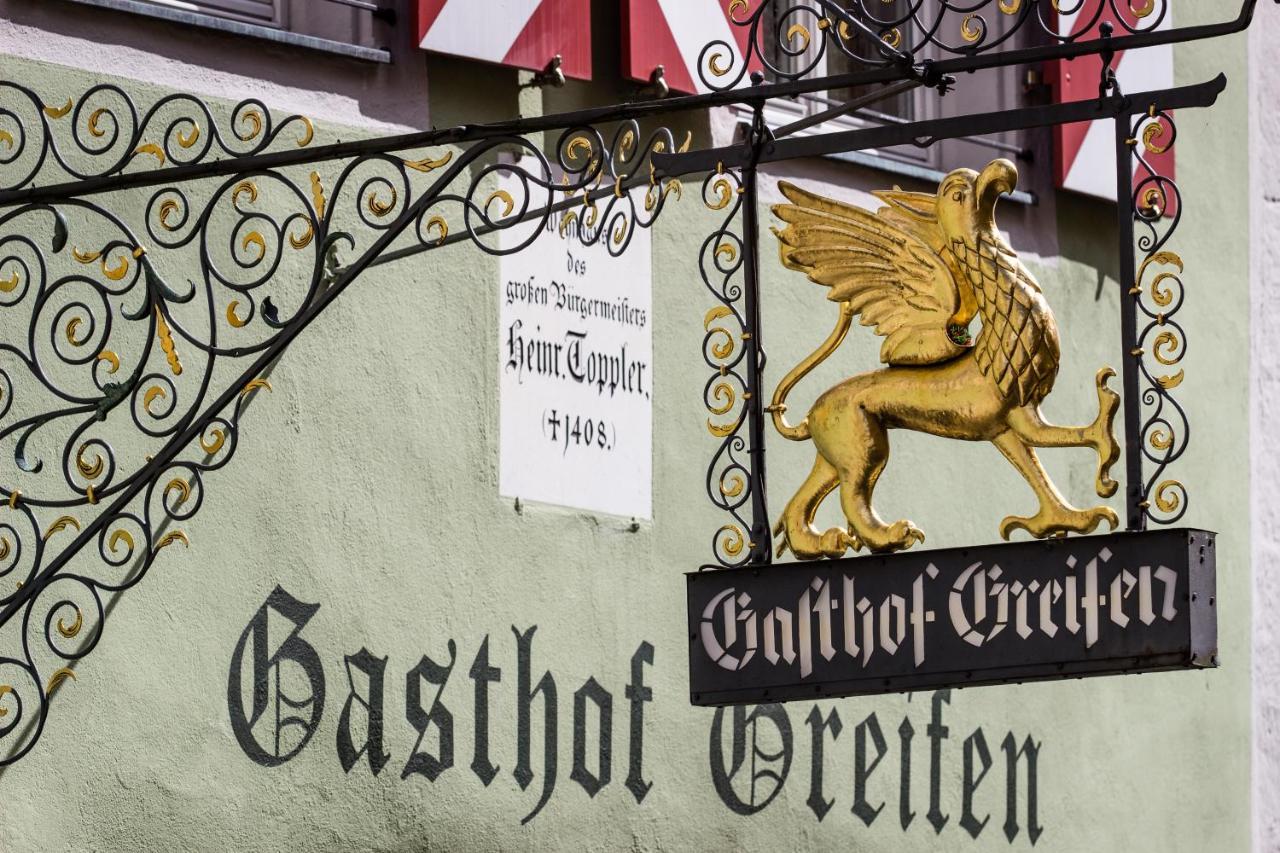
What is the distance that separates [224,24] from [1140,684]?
4.24m

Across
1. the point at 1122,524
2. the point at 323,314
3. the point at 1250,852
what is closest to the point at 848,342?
the point at 1122,524

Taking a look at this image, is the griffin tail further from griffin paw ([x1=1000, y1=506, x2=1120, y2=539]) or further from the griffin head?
griffin paw ([x1=1000, y1=506, x2=1120, y2=539])

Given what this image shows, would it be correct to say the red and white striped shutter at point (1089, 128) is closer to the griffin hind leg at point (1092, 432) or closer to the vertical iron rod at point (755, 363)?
the griffin hind leg at point (1092, 432)

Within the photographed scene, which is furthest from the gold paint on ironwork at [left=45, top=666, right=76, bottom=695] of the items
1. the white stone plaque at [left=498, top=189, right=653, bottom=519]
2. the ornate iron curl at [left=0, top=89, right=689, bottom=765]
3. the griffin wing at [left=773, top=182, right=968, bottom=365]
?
the white stone plaque at [left=498, top=189, right=653, bottom=519]

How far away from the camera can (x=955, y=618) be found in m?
4.86

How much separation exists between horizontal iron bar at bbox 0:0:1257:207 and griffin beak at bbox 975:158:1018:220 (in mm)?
306

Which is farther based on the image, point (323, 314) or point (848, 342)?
point (848, 342)

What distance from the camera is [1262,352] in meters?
10.0

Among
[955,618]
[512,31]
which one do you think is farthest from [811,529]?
[512,31]

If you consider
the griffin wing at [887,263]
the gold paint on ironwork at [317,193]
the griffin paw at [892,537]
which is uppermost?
the gold paint on ironwork at [317,193]

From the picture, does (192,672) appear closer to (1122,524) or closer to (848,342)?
(848,342)

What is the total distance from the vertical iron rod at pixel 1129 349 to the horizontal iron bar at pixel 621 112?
0.23 meters

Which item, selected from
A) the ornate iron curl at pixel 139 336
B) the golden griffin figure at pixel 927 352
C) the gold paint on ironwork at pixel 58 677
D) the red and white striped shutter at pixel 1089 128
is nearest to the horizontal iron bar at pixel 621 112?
the ornate iron curl at pixel 139 336

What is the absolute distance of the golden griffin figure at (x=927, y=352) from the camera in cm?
515
